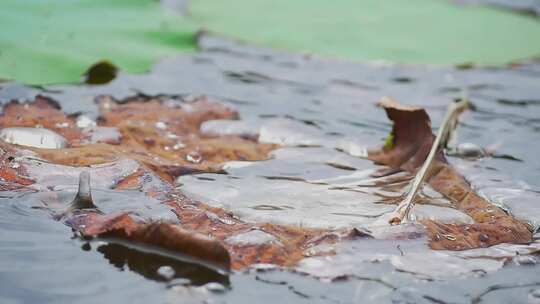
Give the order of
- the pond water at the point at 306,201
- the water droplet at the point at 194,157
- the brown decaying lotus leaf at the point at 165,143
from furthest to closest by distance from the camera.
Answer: the water droplet at the point at 194,157, the brown decaying lotus leaf at the point at 165,143, the pond water at the point at 306,201

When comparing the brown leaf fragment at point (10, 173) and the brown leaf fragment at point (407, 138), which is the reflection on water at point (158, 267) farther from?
the brown leaf fragment at point (407, 138)

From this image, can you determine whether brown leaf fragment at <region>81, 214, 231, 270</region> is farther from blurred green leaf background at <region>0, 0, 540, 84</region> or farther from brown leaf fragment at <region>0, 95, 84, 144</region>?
blurred green leaf background at <region>0, 0, 540, 84</region>

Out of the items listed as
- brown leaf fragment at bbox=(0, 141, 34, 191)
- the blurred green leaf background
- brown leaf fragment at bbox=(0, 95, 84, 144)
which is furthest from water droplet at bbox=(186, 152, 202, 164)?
the blurred green leaf background

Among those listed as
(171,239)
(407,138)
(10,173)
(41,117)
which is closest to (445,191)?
(407,138)

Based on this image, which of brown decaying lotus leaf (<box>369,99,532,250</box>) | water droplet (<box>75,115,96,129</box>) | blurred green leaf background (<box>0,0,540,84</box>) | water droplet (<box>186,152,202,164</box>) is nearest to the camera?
brown decaying lotus leaf (<box>369,99,532,250</box>)

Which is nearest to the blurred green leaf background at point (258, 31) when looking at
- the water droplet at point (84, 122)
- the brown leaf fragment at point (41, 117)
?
the brown leaf fragment at point (41, 117)

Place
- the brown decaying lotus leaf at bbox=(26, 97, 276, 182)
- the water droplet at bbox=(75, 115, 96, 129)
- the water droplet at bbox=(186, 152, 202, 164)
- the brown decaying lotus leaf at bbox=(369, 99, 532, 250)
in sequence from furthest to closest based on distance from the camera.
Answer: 1. the water droplet at bbox=(75, 115, 96, 129)
2. the water droplet at bbox=(186, 152, 202, 164)
3. the brown decaying lotus leaf at bbox=(26, 97, 276, 182)
4. the brown decaying lotus leaf at bbox=(369, 99, 532, 250)

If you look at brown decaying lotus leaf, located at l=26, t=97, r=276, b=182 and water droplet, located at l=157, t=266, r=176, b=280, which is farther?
brown decaying lotus leaf, located at l=26, t=97, r=276, b=182
